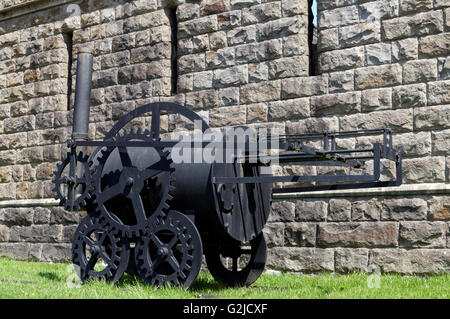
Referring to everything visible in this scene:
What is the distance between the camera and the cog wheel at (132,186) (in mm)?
6668

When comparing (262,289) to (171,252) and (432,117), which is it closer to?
(171,252)

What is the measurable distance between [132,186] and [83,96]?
148 centimetres

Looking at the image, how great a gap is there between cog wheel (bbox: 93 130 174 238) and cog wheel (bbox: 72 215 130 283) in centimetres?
11

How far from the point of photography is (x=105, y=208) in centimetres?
702

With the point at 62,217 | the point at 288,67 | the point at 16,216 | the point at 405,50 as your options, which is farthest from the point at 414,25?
the point at 16,216

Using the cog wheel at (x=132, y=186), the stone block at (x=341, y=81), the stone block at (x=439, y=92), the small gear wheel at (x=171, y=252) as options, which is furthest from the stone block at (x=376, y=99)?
the small gear wheel at (x=171, y=252)

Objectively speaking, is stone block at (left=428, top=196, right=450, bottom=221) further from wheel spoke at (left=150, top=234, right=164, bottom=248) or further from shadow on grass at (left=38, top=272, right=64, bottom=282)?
shadow on grass at (left=38, top=272, right=64, bottom=282)

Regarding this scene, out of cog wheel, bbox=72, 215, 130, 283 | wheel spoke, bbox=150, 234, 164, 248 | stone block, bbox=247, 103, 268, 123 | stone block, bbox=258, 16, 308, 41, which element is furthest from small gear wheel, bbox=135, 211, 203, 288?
stone block, bbox=258, 16, 308, 41

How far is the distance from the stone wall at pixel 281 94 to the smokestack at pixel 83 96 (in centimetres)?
268

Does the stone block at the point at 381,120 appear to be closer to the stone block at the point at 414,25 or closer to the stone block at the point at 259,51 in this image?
the stone block at the point at 414,25

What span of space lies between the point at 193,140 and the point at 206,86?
11.0 feet

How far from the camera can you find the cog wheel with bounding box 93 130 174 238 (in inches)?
263

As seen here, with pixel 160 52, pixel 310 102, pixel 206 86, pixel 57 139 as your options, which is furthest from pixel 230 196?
pixel 57 139

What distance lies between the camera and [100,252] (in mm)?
6965
